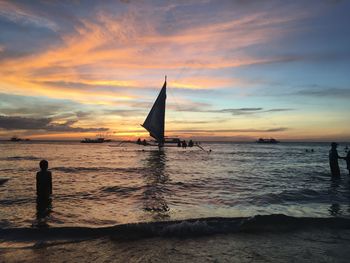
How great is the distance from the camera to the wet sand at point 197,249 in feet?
19.7

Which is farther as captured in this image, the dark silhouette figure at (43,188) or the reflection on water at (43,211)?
the dark silhouette figure at (43,188)

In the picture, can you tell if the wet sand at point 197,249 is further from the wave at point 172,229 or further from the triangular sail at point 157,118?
the triangular sail at point 157,118

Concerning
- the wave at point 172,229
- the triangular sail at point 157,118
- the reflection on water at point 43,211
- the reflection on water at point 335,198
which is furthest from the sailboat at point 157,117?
the wave at point 172,229

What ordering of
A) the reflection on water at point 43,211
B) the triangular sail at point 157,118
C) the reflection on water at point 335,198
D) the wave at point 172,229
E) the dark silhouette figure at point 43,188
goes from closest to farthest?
the wave at point 172,229 < the reflection on water at point 43,211 < the reflection on water at point 335,198 < the dark silhouette figure at point 43,188 < the triangular sail at point 157,118

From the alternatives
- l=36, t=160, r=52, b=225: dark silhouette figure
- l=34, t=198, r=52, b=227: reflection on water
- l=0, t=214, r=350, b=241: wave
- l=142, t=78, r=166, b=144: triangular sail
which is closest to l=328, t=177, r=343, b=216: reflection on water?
l=0, t=214, r=350, b=241: wave

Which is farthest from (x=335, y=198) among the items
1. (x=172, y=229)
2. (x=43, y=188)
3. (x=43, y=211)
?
(x=43, y=188)

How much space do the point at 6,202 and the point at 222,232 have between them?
825 cm

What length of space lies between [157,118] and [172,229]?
49.5 m

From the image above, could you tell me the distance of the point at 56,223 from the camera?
868cm

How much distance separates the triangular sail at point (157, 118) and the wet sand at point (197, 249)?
49.6m

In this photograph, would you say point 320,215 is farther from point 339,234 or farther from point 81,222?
point 81,222

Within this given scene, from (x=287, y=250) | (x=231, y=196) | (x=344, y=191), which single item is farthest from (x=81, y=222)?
(x=344, y=191)

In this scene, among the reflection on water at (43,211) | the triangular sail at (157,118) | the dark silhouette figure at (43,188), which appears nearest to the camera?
the reflection on water at (43,211)

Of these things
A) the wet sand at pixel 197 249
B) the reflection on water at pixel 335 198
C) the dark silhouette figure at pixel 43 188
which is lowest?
the reflection on water at pixel 335 198
